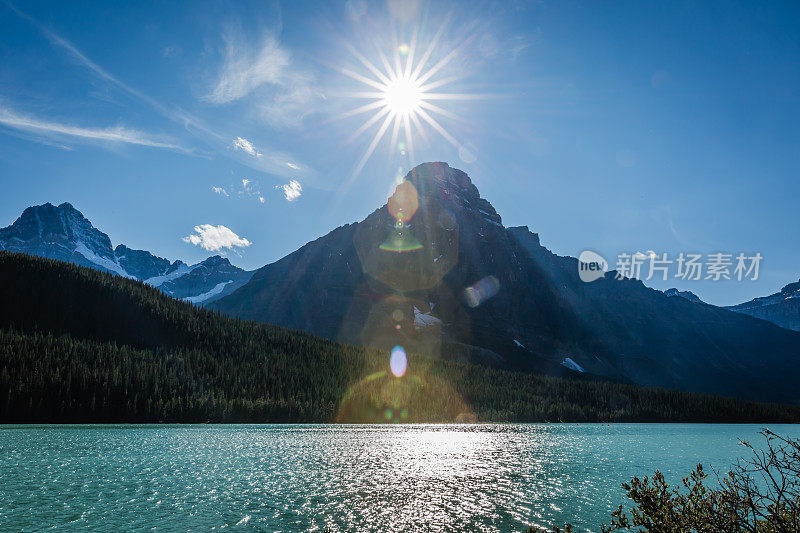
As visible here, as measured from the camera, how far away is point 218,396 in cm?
18912

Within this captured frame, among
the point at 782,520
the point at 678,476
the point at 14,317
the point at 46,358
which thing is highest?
the point at 14,317

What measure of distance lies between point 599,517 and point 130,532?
110 feet

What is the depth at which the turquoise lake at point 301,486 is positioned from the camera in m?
35.5

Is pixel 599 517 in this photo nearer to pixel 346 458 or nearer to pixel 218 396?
pixel 346 458

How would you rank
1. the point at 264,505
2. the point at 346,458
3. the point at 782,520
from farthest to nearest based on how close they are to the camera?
the point at 346,458 < the point at 264,505 < the point at 782,520

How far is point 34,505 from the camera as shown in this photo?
37.8 metres

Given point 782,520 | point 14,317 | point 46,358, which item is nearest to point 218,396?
point 46,358

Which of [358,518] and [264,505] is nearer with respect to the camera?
[358,518]

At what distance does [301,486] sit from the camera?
49.2m

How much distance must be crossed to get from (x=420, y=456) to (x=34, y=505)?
52.9m

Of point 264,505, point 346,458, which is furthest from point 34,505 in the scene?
point 346,458

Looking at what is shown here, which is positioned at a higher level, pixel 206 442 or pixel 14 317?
pixel 14 317

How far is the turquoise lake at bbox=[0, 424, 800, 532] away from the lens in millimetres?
35469

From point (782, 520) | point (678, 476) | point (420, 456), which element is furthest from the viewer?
point (420, 456)
